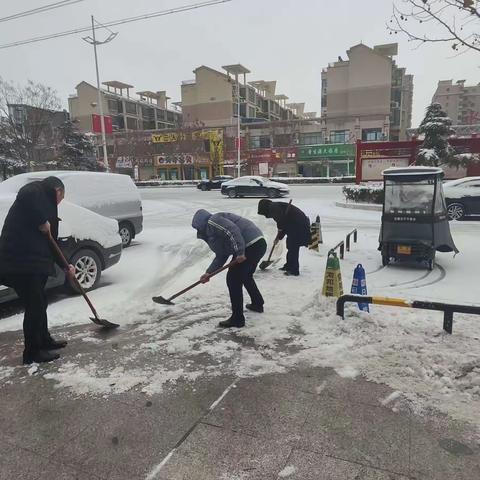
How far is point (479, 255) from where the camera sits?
8.09 m

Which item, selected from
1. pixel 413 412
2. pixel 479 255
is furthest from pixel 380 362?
pixel 479 255

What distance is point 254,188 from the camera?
22750 millimetres

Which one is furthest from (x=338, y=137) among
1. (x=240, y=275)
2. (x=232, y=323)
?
(x=232, y=323)

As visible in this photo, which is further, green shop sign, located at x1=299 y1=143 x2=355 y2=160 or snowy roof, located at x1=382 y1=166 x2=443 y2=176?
green shop sign, located at x1=299 y1=143 x2=355 y2=160

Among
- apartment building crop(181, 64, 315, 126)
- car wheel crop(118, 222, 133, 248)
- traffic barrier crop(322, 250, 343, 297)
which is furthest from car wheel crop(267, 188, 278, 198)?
apartment building crop(181, 64, 315, 126)

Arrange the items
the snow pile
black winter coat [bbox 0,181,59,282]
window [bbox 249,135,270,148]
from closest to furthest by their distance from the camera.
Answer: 1. black winter coat [bbox 0,181,59,282]
2. the snow pile
3. window [bbox 249,135,270,148]

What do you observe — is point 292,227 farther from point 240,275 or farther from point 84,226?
point 84,226

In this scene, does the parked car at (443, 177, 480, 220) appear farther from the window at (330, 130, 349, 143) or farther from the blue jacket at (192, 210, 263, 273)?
the window at (330, 130, 349, 143)

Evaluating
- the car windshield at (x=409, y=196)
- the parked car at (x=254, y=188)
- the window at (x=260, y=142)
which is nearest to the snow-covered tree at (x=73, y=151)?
the parked car at (x=254, y=188)

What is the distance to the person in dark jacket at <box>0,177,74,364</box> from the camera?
11.6 feet

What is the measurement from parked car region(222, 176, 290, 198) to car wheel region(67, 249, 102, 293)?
1699 centimetres

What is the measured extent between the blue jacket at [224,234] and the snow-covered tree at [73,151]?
94.3 ft

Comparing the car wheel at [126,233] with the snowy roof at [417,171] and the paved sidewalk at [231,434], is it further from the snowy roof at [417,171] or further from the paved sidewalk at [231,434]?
the paved sidewalk at [231,434]

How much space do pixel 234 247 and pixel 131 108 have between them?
75.5 meters
